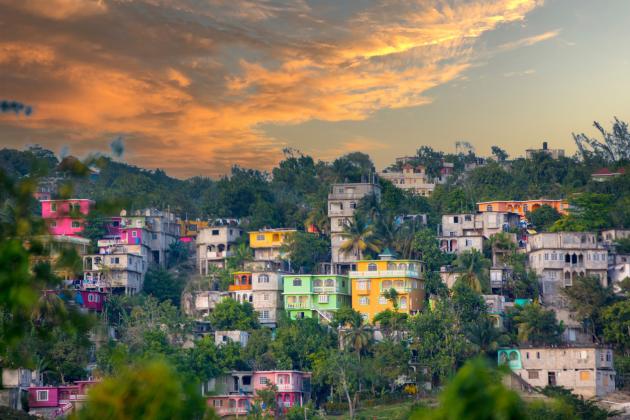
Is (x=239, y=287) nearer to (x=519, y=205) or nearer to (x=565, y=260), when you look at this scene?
(x=565, y=260)

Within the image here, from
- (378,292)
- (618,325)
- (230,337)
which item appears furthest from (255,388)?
(618,325)

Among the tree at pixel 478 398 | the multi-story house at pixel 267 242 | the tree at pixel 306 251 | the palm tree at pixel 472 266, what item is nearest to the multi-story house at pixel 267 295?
the tree at pixel 306 251

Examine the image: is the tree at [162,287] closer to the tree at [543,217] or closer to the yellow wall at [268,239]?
the yellow wall at [268,239]

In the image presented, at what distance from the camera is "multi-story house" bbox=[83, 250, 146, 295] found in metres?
69.3

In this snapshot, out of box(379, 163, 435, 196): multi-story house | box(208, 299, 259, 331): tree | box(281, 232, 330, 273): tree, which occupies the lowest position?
box(208, 299, 259, 331): tree

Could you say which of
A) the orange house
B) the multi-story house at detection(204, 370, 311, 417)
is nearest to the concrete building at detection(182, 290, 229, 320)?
the multi-story house at detection(204, 370, 311, 417)

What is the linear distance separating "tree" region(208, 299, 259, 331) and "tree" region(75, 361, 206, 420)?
52.0 m

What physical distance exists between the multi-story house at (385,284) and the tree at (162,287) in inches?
429

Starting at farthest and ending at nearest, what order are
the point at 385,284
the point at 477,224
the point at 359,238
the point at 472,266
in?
the point at 477,224, the point at 359,238, the point at 385,284, the point at 472,266

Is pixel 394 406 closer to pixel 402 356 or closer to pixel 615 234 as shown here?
pixel 402 356

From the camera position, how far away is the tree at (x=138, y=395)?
12469 mm

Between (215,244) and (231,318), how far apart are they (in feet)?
38.7

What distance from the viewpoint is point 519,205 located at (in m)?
81.4

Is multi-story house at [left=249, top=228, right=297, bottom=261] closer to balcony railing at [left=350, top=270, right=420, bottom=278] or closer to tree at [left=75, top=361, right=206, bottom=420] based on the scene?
balcony railing at [left=350, top=270, right=420, bottom=278]
